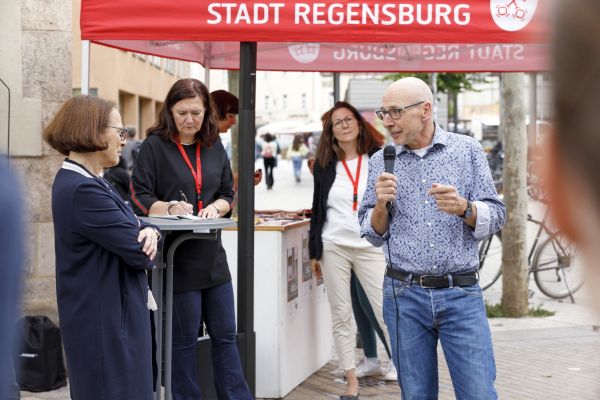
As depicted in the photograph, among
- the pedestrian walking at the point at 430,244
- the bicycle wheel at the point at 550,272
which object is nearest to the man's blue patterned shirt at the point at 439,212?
the pedestrian walking at the point at 430,244

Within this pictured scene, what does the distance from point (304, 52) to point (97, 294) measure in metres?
5.10

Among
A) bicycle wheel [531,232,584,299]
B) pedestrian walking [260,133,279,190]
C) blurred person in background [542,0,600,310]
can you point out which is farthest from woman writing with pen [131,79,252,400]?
pedestrian walking [260,133,279,190]

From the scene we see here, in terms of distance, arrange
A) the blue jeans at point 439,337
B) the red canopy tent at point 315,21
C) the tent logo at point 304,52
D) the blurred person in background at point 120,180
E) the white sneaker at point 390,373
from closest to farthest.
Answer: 1. the blue jeans at point 439,337
2. the red canopy tent at point 315,21
3. the white sneaker at point 390,373
4. the tent logo at point 304,52
5. the blurred person in background at point 120,180

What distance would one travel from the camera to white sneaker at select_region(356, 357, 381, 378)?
6.84 meters

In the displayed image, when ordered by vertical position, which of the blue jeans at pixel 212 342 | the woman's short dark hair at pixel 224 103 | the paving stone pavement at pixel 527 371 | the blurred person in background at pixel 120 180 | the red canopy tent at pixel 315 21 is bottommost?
the paving stone pavement at pixel 527 371

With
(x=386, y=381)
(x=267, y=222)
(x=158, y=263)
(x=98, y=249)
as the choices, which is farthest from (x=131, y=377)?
(x=386, y=381)

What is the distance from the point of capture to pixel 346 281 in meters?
6.24

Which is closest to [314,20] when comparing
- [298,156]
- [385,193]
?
[385,193]

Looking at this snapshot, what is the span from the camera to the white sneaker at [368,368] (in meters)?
6.84

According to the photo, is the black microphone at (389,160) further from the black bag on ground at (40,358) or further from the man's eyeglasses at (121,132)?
the black bag on ground at (40,358)

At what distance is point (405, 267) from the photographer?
3.96 m

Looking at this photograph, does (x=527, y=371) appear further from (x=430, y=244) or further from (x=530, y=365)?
(x=430, y=244)

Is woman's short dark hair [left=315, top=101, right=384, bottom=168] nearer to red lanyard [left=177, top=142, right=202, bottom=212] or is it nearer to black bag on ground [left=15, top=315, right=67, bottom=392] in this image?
red lanyard [left=177, top=142, right=202, bottom=212]

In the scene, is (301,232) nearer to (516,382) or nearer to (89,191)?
(516,382)
